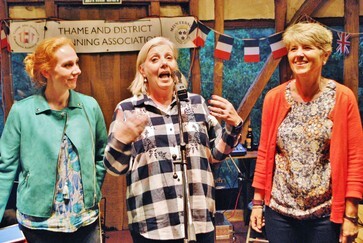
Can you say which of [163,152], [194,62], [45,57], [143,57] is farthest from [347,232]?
[194,62]

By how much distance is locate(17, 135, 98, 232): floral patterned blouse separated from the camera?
7.11 feet

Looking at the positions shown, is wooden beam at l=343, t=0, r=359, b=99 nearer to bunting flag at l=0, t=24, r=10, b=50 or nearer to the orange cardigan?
the orange cardigan

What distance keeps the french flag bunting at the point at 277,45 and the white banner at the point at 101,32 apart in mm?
755

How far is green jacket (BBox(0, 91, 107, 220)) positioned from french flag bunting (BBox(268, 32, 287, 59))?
249 cm

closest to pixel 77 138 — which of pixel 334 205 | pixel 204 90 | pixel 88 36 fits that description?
pixel 334 205

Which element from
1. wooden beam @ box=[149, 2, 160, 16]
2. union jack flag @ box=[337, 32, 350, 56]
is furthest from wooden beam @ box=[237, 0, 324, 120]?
wooden beam @ box=[149, 2, 160, 16]

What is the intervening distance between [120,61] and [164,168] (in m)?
2.34

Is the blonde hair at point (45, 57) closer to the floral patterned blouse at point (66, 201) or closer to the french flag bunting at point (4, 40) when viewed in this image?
the floral patterned blouse at point (66, 201)

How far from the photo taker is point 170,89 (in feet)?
7.02

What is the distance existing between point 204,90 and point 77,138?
4.03 metres

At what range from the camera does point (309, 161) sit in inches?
84.5

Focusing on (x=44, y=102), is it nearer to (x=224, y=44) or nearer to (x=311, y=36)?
(x=311, y=36)

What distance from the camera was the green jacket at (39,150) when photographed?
215 centimetres

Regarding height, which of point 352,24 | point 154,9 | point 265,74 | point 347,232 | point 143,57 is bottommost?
point 347,232
